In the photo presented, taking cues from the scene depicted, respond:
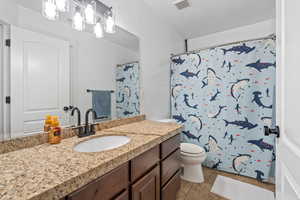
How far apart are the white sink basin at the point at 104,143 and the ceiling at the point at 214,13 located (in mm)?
1838

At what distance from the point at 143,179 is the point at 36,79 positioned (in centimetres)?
95

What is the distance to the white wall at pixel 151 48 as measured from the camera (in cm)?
165

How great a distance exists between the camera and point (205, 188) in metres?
1.63

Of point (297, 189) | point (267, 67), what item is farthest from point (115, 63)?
point (267, 67)

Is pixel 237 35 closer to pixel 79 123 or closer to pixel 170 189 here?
pixel 170 189

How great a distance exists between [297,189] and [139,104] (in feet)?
4.75

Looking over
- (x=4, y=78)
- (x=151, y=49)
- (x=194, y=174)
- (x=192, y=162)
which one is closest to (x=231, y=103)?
(x=192, y=162)

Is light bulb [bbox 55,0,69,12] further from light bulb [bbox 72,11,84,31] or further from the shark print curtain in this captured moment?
the shark print curtain

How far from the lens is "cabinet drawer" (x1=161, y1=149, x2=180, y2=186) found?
1143 millimetres

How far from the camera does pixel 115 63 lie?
1427 mm

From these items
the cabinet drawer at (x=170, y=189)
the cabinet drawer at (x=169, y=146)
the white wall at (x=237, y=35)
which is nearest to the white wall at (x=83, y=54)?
the cabinet drawer at (x=169, y=146)

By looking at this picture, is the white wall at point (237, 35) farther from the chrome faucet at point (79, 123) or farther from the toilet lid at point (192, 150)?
the chrome faucet at point (79, 123)

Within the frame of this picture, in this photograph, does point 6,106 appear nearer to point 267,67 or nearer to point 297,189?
point 297,189

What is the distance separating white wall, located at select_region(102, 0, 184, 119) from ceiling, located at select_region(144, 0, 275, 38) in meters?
0.16
